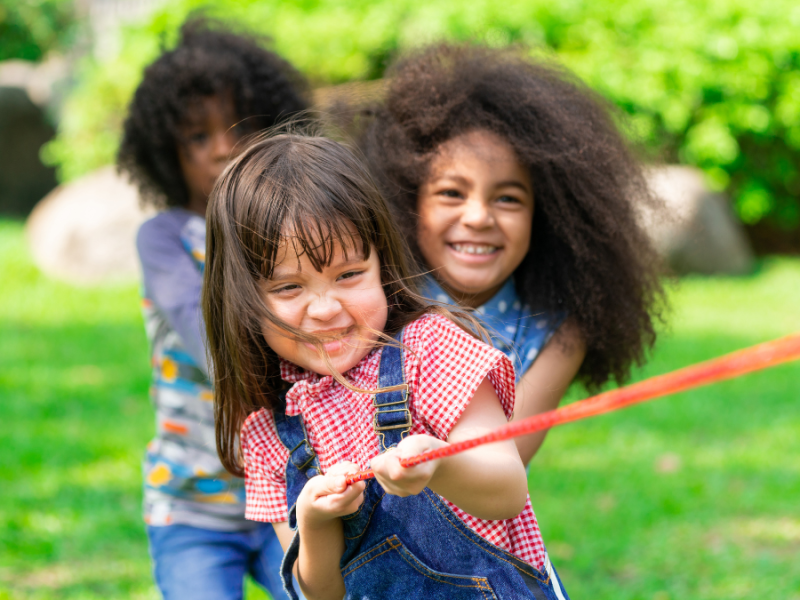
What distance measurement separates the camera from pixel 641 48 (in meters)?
7.63

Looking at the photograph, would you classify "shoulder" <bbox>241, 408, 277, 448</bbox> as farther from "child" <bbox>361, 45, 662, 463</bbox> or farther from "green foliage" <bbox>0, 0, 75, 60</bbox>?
"green foliage" <bbox>0, 0, 75, 60</bbox>

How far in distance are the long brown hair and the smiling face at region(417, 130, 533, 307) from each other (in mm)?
345

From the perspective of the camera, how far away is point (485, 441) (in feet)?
3.83

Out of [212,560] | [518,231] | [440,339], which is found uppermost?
[518,231]

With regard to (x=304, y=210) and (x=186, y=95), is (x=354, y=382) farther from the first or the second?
(x=186, y=95)

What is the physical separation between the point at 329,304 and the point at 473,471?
0.38 m

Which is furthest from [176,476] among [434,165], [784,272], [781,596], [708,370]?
[784,272]

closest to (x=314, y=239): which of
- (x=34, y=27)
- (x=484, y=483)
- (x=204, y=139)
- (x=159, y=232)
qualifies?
(x=484, y=483)

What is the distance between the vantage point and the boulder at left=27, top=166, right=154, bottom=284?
747cm

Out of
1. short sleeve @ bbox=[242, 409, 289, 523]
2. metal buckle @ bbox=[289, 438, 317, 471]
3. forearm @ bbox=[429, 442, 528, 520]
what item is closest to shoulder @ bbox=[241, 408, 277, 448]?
short sleeve @ bbox=[242, 409, 289, 523]

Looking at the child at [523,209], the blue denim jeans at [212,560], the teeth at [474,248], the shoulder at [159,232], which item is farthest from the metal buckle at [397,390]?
the shoulder at [159,232]

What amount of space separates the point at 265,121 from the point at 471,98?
3.26 ft

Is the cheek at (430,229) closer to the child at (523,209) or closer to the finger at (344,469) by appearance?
the child at (523,209)

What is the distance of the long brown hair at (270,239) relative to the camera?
4.83 feet
